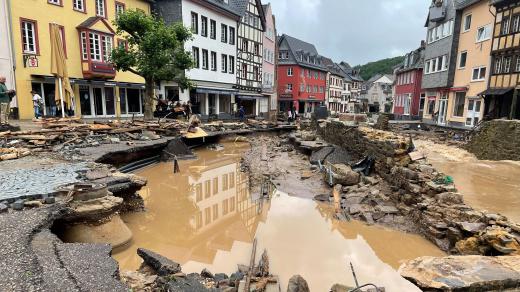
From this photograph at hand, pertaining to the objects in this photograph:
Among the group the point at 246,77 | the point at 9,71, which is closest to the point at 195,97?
the point at 246,77

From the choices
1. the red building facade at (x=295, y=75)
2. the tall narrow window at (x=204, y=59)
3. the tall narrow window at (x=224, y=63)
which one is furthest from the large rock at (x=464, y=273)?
the red building facade at (x=295, y=75)

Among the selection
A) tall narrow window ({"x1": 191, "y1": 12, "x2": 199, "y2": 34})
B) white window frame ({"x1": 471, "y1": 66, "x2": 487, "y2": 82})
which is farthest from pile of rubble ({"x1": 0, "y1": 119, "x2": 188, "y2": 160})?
white window frame ({"x1": 471, "y1": 66, "x2": 487, "y2": 82})

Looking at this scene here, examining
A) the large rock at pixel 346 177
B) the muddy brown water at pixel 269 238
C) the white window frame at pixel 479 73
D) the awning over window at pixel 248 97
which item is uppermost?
the white window frame at pixel 479 73

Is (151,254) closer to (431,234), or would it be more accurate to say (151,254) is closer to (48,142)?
(431,234)

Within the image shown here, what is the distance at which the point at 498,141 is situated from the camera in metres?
14.6

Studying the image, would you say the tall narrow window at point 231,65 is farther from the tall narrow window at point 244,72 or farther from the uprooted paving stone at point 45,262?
the uprooted paving stone at point 45,262

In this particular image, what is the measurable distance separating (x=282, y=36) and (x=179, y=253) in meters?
51.7

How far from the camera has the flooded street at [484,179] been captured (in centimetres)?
818

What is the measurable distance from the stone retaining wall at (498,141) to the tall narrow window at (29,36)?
25810 mm

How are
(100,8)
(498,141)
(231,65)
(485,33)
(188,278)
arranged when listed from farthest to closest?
(231,65), (485,33), (100,8), (498,141), (188,278)

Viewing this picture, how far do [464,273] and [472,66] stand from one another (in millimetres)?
27829

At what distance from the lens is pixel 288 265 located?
20.9 ft

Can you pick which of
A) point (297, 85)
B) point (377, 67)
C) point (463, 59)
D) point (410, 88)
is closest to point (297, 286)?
point (463, 59)

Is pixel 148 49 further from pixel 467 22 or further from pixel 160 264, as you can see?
pixel 467 22
